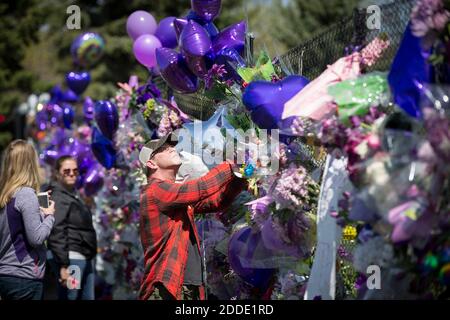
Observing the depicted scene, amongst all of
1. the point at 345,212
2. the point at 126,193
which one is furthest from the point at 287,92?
the point at 126,193

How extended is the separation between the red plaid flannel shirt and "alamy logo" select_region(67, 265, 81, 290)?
7.13ft

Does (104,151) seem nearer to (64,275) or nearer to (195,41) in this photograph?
(64,275)

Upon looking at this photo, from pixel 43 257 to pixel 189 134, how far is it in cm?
134

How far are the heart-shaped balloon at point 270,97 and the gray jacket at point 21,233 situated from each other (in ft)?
5.73

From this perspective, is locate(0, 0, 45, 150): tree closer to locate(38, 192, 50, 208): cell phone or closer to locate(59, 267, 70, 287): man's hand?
locate(59, 267, 70, 287): man's hand

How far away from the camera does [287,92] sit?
181 inches

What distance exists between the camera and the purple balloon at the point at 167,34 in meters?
7.29

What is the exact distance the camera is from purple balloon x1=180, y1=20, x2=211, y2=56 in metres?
5.81

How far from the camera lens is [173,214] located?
5086 mm

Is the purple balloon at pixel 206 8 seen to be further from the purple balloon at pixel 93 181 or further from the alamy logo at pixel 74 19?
the purple balloon at pixel 93 181

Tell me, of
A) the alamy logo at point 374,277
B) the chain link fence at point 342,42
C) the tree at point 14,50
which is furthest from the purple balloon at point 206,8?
the tree at point 14,50

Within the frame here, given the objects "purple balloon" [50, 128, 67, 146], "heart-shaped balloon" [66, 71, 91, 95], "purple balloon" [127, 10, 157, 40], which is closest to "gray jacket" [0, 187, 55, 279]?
"purple balloon" [127, 10, 157, 40]

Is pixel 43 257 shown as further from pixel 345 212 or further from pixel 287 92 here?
pixel 345 212
